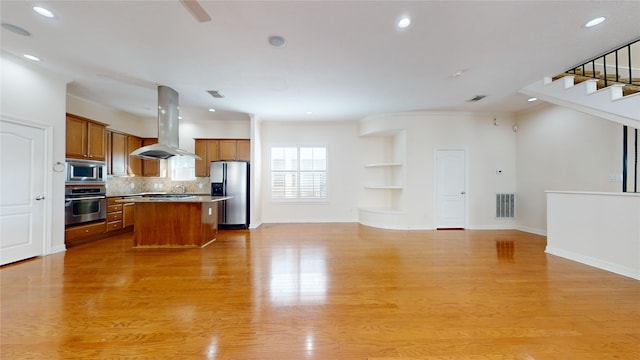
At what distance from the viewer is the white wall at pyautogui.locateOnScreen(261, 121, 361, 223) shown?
675 centimetres

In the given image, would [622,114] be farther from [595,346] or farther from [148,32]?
[148,32]

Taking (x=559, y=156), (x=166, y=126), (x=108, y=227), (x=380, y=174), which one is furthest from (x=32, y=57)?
(x=559, y=156)

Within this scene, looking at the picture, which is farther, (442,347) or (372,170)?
(372,170)

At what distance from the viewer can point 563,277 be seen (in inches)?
114

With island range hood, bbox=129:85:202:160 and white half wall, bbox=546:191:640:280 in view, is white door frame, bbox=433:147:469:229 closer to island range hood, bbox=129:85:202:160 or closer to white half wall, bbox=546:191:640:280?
white half wall, bbox=546:191:640:280

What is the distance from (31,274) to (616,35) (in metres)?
Result: 7.53

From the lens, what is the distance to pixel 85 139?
→ 4.54 metres

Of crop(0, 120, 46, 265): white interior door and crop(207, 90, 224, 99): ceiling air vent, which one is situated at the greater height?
crop(207, 90, 224, 99): ceiling air vent

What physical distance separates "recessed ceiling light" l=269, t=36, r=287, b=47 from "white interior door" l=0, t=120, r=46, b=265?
384cm

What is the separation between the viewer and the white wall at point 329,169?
6746mm

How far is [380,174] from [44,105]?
677 centimetres

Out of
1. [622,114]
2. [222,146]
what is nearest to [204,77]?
[222,146]

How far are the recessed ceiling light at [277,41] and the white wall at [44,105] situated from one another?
3.67m

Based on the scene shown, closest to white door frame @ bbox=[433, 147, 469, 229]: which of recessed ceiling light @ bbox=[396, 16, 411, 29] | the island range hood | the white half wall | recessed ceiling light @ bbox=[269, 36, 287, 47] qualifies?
the white half wall
